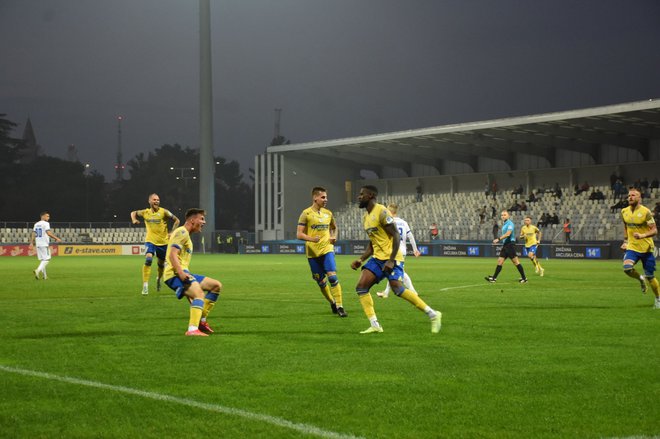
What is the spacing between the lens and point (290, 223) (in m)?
74.8

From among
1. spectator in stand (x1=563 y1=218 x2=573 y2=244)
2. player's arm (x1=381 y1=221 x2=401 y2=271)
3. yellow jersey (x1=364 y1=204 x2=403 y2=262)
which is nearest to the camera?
player's arm (x1=381 y1=221 x2=401 y2=271)

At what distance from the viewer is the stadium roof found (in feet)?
174

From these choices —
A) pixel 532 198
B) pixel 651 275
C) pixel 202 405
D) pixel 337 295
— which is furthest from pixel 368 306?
→ pixel 532 198

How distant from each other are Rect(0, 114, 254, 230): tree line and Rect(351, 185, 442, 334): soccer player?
76.1 meters

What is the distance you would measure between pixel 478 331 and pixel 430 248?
157 ft

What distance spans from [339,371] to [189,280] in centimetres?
388

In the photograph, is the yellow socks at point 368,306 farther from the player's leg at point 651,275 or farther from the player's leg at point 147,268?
the player's leg at point 147,268

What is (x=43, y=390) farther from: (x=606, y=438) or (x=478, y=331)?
(x=478, y=331)

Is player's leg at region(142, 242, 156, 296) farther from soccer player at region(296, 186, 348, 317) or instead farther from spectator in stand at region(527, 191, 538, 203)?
spectator in stand at region(527, 191, 538, 203)

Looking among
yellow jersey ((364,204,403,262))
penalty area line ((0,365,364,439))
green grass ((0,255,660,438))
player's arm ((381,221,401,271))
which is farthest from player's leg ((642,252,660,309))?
penalty area line ((0,365,364,439))

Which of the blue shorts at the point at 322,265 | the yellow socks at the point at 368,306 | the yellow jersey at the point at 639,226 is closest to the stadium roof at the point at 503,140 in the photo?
the yellow jersey at the point at 639,226

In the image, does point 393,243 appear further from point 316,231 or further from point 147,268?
point 147,268

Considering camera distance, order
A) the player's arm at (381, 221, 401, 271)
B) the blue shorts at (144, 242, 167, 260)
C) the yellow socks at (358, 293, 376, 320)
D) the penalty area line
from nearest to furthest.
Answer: the penalty area line
the player's arm at (381, 221, 401, 271)
the yellow socks at (358, 293, 376, 320)
the blue shorts at (144, 242, 167, 260)

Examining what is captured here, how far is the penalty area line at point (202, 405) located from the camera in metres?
6.25
